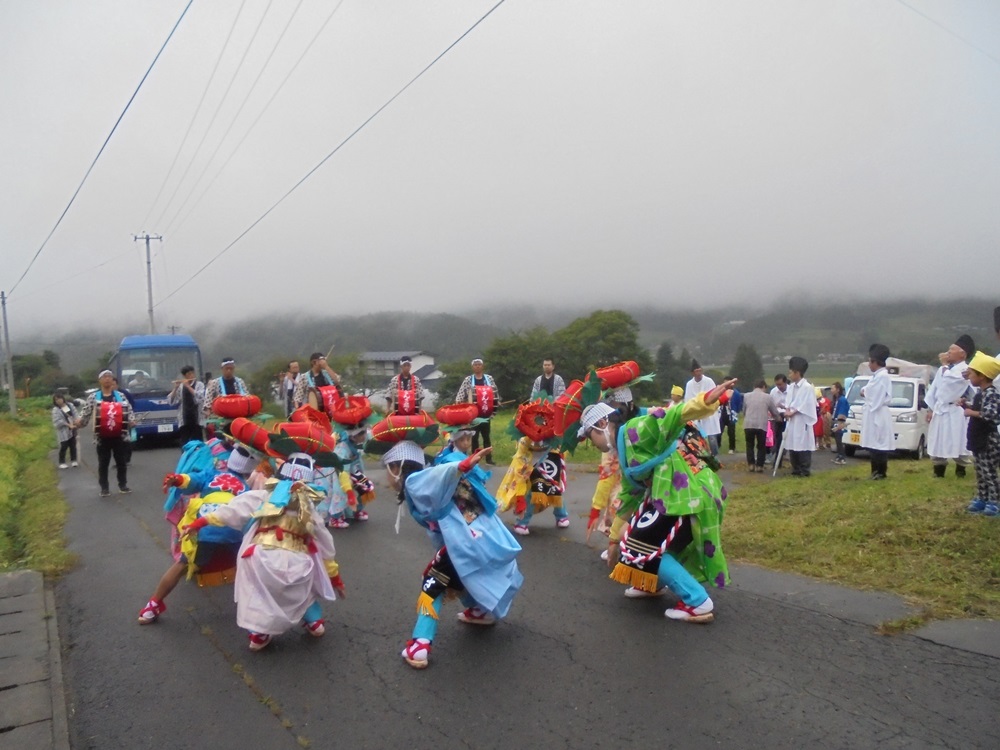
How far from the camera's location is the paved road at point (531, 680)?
4039 mm

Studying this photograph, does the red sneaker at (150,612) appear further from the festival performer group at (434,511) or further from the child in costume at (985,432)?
the child in costume at (985,432)

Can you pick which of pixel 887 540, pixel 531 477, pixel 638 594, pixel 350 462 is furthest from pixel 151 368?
pixel 887 540

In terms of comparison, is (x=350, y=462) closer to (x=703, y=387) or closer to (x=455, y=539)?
(x=455, y=539)

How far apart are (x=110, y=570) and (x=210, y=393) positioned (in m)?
5.48

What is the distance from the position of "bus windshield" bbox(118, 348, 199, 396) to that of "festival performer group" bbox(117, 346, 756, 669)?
15.3m

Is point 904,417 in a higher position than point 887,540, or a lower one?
lower

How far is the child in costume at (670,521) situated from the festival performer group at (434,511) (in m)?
0.01

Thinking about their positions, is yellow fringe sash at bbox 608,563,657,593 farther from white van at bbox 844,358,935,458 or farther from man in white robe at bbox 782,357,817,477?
white van at bbox 844,358,935,458

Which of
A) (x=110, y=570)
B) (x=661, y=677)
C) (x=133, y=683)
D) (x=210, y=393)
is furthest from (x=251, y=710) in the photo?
(x=210, y=393)

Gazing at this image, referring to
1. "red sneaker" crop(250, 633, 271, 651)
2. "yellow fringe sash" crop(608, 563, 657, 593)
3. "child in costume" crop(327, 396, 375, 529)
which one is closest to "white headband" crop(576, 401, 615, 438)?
"yellow fringe sash" crop(608, 563, 657, 593)

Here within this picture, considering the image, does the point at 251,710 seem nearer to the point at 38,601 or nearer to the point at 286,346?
the point at 38,601

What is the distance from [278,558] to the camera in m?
5.02

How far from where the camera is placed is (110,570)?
7.61 metres

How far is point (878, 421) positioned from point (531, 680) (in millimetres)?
8105
